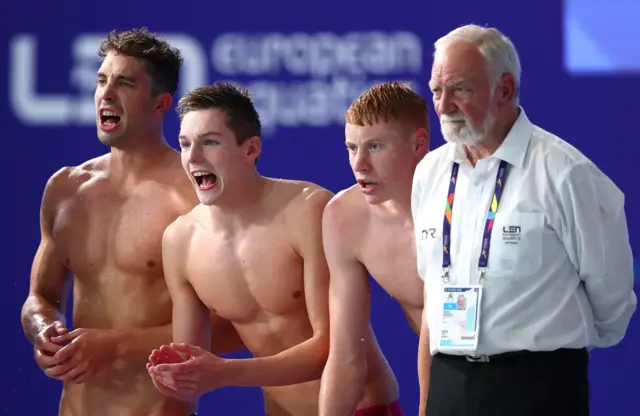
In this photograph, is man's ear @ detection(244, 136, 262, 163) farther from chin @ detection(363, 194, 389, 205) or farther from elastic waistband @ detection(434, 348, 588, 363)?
elastic waistband @ detection(434, 348, 588, 363)

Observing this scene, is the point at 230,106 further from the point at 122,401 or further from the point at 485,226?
the point at 485,226

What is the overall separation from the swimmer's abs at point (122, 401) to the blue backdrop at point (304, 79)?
1.71 metres

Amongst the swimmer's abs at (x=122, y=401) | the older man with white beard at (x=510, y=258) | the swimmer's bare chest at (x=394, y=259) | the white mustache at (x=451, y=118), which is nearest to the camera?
the older man with white beard at (x=510, y=258)

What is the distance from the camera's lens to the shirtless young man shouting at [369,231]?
11.7 feet

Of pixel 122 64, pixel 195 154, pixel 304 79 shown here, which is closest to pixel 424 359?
pixel 195 154

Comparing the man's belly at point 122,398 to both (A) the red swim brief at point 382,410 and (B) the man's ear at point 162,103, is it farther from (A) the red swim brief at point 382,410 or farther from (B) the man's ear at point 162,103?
(B) the man's ear at point 162,103

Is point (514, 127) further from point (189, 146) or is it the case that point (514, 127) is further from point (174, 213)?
point (174, 213)

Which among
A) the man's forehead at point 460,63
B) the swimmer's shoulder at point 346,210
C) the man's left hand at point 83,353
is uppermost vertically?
the man's forehead at point 460,63

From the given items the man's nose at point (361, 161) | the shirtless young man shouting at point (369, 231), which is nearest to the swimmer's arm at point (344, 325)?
the shirtless young man shouting at point (369, 231)

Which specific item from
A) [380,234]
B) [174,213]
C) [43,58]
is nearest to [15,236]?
[43,58]

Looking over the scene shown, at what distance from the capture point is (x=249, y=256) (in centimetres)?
387

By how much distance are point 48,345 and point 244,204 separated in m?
0.79

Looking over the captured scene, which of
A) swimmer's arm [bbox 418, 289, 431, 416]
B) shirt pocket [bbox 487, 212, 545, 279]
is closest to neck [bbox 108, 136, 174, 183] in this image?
swimmer's arm [bbox 418, 289, 431, 416]

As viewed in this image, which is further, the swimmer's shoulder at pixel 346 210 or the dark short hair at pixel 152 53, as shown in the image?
the dark short hair at pixel 152 53
